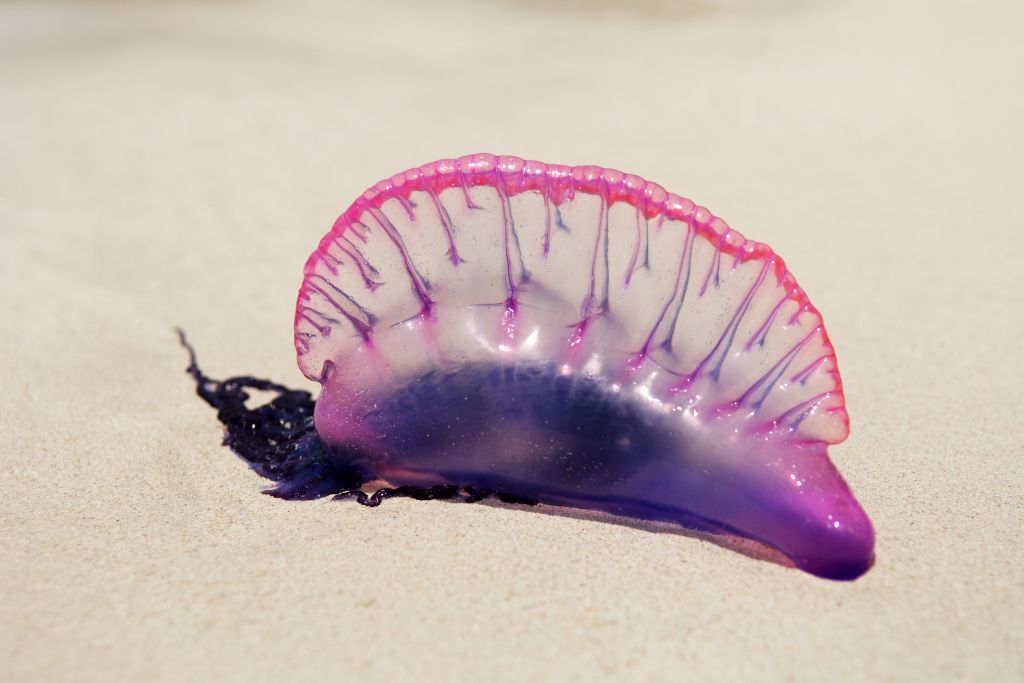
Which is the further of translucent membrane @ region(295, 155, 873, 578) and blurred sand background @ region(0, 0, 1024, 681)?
translucent membrane @ region(295, 155, 873, 578)

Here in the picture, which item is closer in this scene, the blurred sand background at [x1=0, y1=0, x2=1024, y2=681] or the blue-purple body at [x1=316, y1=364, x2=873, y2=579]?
the blurred sand background at [x1=0, y1=0, x2=1024, y2=681]

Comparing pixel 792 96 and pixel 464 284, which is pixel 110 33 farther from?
pixel 464 284

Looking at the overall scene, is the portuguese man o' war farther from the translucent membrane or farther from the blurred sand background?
the blurred sand background

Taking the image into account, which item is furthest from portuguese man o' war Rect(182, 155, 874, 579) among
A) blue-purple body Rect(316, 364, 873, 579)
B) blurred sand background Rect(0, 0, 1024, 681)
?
blurred sand background Rect(0, 0, 1024, 681)

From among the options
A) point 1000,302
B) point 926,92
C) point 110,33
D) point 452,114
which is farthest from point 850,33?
point 110,33

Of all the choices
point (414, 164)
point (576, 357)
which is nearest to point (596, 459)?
point (576, 357)

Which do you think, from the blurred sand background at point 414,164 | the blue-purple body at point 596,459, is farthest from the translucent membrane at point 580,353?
the blurred sand background at point 414,164

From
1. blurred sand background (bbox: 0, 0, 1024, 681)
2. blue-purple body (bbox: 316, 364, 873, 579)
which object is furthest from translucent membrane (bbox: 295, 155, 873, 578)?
blurred sand background (bbox: 0, 0, 1024, 681)

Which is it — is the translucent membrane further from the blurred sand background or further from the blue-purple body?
the blurred sand background
